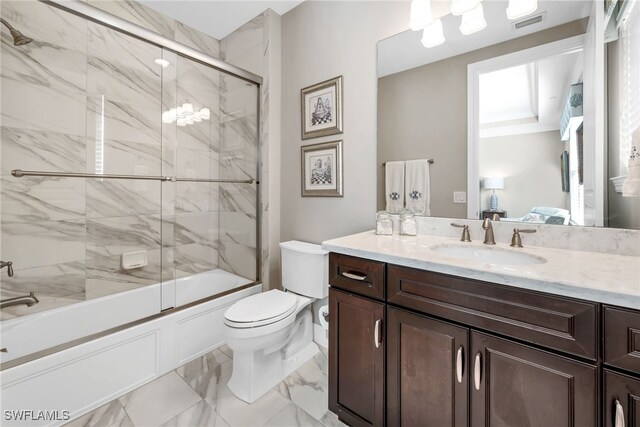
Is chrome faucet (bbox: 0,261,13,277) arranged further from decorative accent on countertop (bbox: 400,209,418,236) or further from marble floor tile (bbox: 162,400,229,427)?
decorative accent on countertop (bbox: 400,209,418,236)

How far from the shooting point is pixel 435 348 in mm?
1031

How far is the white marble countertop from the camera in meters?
0.74

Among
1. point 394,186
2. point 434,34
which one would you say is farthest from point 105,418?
point 434,34

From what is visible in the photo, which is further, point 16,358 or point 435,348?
point 16,358

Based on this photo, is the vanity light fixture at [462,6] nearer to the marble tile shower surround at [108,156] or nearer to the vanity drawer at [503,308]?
the vanity drawer at [503,308]

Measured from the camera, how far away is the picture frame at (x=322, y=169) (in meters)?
1.98

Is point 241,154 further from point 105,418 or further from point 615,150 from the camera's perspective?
point 615,150

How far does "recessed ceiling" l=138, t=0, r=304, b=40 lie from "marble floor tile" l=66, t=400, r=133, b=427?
2.83 m

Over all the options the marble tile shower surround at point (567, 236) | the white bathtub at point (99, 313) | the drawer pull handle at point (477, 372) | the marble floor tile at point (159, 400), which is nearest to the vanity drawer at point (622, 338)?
the drawer pull handle at point (477, 372)

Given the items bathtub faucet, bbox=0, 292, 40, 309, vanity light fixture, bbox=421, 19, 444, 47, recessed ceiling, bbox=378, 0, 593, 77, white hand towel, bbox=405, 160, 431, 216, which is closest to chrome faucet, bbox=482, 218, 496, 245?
white hand towel, bbox=405, 160, 431, 216

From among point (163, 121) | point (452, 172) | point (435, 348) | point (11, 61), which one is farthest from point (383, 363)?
point (11, 61)

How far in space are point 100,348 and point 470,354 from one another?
1850 mm

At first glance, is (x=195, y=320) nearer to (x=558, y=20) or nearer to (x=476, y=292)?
(x=476, y=292)

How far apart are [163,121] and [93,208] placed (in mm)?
852
